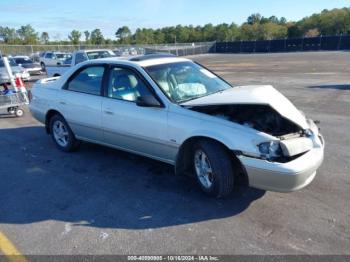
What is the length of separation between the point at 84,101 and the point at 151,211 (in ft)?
7.67

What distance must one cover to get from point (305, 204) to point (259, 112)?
1180mm

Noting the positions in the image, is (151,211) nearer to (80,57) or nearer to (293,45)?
(80,57)

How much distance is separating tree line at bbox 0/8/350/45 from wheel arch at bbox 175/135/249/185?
254ft

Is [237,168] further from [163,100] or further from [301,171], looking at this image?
[163,100]

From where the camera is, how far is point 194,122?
3.95 metres

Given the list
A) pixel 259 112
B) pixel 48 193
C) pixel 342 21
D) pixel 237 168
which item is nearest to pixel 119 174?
pixel 48 193

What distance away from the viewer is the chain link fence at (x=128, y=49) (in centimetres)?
3696

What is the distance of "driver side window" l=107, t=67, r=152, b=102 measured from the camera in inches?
182

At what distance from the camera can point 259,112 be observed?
4.06 meters

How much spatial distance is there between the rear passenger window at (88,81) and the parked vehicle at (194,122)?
0.05 feet

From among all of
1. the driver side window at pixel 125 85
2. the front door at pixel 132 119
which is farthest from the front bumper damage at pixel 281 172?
the driver side window at pixel 125 85

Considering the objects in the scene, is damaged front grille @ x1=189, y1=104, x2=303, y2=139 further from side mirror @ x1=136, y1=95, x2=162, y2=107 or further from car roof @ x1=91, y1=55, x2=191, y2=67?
car roof @ x1=91, y1=55, x2=191, y2=67

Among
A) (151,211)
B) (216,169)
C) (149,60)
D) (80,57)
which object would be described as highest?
(149,60)

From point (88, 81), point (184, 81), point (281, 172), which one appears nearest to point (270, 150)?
point (281, 172)
